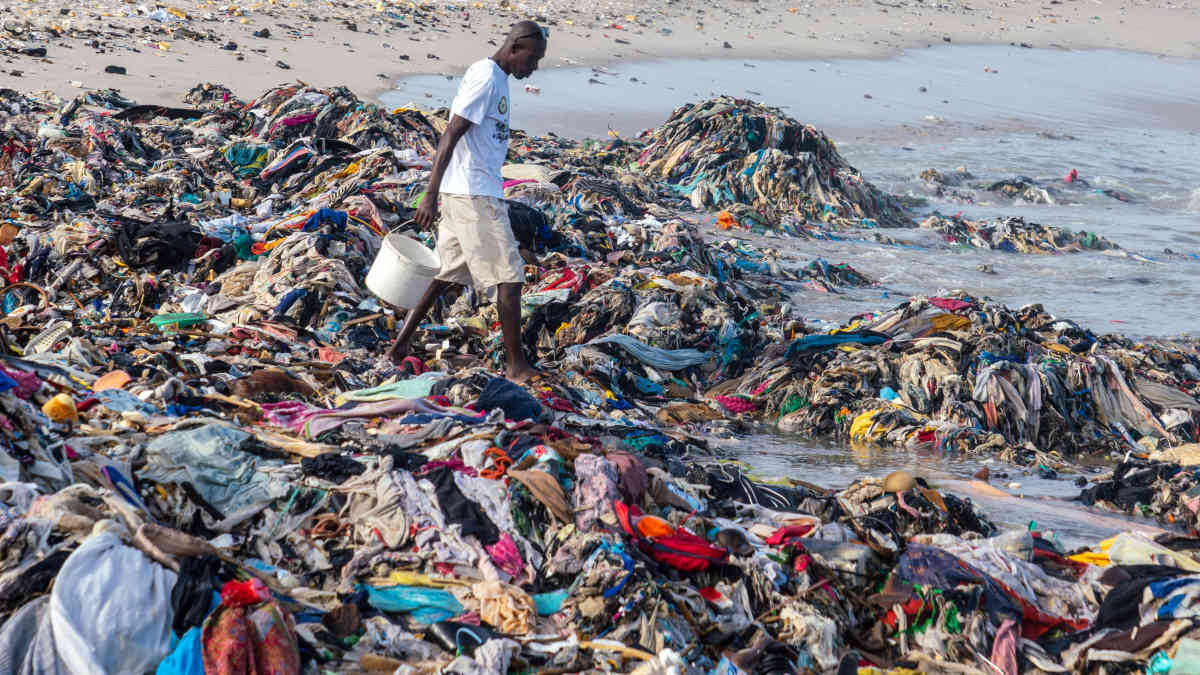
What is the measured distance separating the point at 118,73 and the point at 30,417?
1251cm

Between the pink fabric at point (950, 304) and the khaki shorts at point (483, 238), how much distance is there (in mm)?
3203

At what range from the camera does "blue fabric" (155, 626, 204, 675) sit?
275 cm

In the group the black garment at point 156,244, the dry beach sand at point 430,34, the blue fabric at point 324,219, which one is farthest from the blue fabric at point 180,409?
the dry beach sand at point 430,34

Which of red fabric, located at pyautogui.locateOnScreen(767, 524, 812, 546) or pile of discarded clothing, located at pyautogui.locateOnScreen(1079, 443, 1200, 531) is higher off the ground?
red fabric, located at pyautogui.locateOnScreen(767, 524, 812, 546)

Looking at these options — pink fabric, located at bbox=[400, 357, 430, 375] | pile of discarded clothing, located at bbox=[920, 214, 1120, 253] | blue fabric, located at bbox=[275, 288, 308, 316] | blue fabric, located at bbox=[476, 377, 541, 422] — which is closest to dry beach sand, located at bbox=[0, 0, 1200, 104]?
blue fabric, located at bbox=[275, 288, 308, 316]

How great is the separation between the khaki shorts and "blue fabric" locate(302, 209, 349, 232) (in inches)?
82.3

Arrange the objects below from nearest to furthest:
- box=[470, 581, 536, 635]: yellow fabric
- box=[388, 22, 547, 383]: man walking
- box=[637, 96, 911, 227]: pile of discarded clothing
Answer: box=[470, 581, 536, 635]: yellow fabric → box=[388, 22, 547, 383]: man walking → box=[637, 96, 911, 227]: pile of discarded clothing

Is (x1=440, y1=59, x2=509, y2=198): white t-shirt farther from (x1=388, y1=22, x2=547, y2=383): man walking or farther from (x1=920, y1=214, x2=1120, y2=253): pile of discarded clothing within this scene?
(x1=920, y1=214, x2=1120, y2=253): pile of discarded clothing

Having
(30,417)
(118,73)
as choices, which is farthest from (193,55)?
(30,417)

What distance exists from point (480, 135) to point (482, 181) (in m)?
0.24

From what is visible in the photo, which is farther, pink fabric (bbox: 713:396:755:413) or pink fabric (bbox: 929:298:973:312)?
pink fabric (bbox: 929:298:973:312)

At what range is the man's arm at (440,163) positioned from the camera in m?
5.34

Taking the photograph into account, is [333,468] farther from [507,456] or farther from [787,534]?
[787,534]

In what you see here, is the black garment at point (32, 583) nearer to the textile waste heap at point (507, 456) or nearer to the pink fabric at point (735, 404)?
the textile waste heap at point (507, 456)
